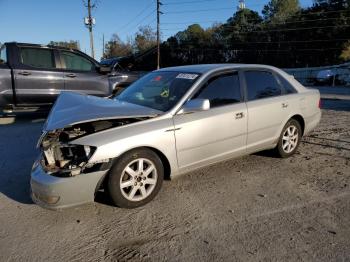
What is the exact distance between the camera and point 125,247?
10.3 feet

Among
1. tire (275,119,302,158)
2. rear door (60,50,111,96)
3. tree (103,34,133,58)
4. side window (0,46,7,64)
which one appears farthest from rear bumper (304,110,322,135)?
tree (103,34,133,58)

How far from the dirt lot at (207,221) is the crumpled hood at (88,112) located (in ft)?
3.20

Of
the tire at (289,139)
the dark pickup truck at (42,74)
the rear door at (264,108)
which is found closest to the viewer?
the rear door at (264,108)

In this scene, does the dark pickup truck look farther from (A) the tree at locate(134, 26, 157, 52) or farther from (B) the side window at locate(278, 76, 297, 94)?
(A) the tree at locate(134, 26, 157, 52)

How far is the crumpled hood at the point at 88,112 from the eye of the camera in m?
3.68

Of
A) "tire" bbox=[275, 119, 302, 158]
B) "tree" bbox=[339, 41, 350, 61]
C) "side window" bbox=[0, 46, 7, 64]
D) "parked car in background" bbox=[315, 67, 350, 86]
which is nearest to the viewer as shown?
"tire" bbox=[275, 119, 302, 158]

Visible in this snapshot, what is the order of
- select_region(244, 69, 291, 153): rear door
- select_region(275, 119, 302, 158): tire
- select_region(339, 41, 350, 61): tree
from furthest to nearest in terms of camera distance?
select_region(339, 41, 350, 61): tree → select_region(275, 119, 302, 158): tire → select_region(244, 69, 291, 153): rear door

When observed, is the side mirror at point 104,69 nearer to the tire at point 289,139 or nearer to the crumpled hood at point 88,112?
the crumpled hood at point 88,112

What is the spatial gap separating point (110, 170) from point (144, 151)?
0.43m

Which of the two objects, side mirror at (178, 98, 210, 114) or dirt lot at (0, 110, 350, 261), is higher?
side mirror at (178, 98, 210, 114)

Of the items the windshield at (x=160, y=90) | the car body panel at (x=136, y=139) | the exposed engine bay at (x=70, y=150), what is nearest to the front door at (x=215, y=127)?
the car body panel at (x=136, y=139)

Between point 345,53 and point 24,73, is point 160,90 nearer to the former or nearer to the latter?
point 24,73

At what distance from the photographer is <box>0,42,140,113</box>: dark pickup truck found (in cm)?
852

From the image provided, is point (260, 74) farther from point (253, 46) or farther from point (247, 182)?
point (253, 46)
